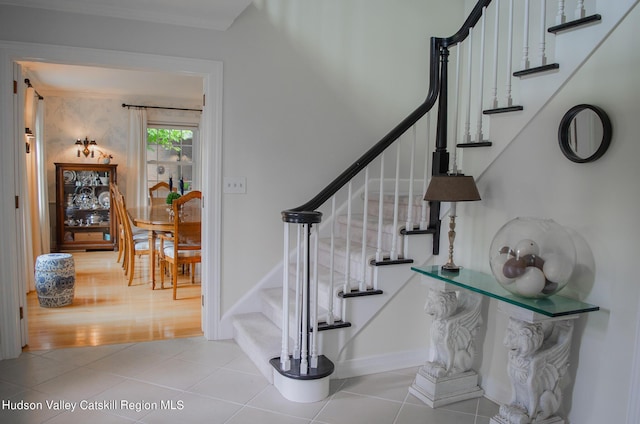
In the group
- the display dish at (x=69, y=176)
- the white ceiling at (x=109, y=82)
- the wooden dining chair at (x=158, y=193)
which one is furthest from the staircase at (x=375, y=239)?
the display dish at (x=69, y=176)

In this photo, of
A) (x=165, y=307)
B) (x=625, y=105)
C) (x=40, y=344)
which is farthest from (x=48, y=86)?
(x=625, y=105)

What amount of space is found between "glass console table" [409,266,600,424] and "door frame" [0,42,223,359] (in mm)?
1619

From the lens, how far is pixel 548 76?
92.9 inches

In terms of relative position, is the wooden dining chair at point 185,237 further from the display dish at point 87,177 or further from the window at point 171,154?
the window at point 171,154

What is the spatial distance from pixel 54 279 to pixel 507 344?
3.81 meters

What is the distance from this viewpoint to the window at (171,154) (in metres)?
7.90

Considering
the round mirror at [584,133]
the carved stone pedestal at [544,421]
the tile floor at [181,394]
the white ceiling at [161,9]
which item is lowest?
the tile floor at [181,394]

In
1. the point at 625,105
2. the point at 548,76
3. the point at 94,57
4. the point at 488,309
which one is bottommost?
the point at 488,309

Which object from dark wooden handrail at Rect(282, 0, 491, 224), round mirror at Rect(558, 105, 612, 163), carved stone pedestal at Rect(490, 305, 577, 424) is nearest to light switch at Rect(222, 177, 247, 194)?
dark wooden handrail at Rect(282, 0, 491, 224)

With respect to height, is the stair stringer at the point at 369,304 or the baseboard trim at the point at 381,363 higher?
the stair stringer at the point at 369,304

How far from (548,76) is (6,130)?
128 inches

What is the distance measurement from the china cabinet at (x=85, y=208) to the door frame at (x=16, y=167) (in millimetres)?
4313

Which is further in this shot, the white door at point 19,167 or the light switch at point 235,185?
the light switch at point 235,185

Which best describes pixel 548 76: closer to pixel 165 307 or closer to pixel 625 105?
pixel 625 105
